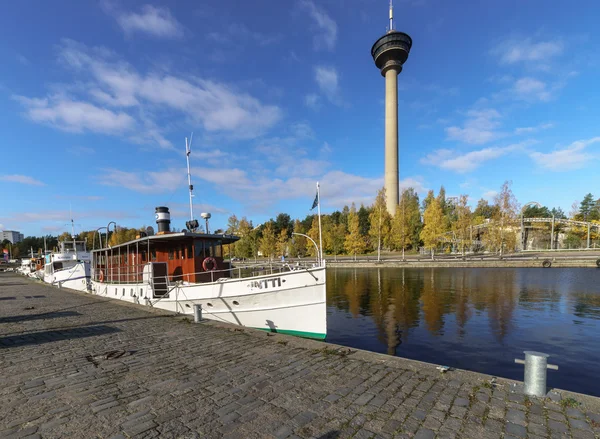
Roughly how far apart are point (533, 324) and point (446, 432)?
14.1 meters

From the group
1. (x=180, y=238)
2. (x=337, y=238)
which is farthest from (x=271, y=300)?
(x=337, y=238)

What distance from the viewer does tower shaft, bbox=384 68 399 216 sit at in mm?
85656

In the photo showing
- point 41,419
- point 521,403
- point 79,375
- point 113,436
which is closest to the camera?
point 113,436

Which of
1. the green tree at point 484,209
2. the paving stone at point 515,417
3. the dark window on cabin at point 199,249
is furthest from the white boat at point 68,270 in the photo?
the green tree at point 484,209

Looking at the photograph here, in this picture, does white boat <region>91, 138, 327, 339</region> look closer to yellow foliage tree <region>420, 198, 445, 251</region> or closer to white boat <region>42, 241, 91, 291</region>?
white boat <region>42, 241, 91, 291</region>

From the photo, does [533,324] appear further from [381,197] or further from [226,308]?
[381,197]

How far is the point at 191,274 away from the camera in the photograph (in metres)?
14.8

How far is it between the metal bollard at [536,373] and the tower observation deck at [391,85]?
81085 mm

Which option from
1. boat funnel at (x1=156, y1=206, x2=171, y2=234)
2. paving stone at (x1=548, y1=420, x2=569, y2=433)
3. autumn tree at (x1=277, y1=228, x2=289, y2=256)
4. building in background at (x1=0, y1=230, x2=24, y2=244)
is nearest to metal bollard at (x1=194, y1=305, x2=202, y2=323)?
boat funnel at (x1=156, y1=206, x2=171, y2=234)

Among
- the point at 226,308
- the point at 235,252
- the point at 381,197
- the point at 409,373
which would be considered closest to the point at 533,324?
the point at 409,373

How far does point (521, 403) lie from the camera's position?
4789mm

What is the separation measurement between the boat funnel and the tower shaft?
72781 mm

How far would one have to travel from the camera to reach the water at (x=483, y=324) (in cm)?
1027

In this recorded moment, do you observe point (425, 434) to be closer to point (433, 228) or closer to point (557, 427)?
point (557, 427)
